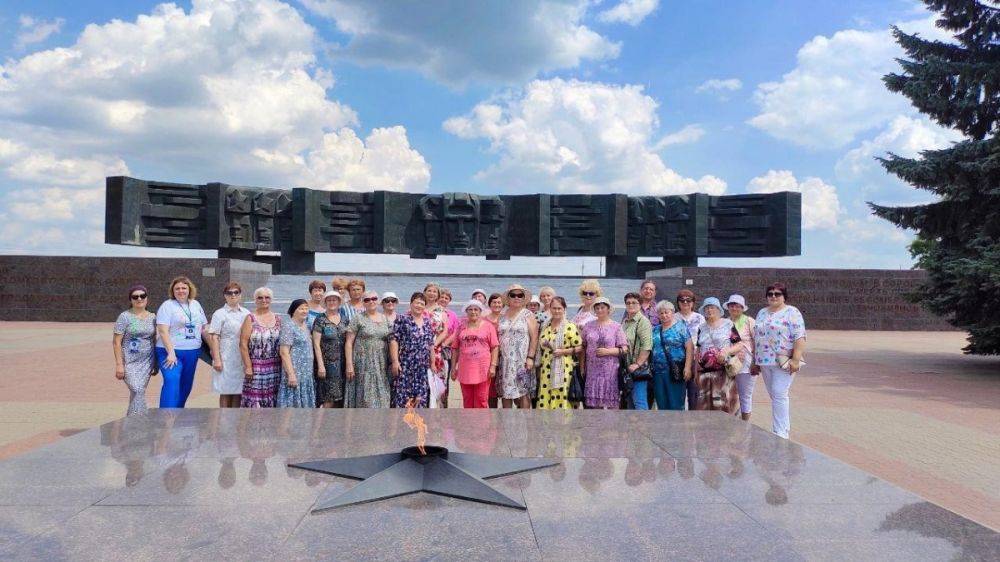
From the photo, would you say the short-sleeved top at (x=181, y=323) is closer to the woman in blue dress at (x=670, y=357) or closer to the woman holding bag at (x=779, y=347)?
the woman in blue dress at (x=670, y=357)

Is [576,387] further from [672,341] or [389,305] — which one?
[389,305]

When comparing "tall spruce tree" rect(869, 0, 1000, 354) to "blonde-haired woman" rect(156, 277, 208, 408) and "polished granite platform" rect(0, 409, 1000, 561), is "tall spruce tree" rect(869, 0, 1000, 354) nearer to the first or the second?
"polished granite platform" rect(0, 409, 1000, 561)

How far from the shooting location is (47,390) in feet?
27.5

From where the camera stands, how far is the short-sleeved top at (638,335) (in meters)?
5.62

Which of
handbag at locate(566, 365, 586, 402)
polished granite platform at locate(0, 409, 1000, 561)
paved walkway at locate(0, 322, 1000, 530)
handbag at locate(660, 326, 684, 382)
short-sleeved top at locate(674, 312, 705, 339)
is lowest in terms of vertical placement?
paved walkway at locate(0, 322, 1000, 530)

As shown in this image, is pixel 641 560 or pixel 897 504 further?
pixel 897 504

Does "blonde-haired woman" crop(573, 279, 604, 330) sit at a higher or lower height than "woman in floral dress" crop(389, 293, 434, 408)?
higher

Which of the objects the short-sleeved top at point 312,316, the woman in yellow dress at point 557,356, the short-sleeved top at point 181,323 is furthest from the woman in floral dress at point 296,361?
the woman in yellow dress at point 557,356

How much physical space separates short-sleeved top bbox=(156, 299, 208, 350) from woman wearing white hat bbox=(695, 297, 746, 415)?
4124 mm

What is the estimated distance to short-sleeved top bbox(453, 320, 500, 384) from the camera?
568cm

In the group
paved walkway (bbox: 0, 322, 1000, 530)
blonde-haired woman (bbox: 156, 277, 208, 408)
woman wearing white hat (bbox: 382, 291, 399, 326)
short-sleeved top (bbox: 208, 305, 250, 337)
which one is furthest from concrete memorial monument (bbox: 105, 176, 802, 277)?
short-sleeved top (bbox: 208, 305, 250, 337)

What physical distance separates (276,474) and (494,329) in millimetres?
2461

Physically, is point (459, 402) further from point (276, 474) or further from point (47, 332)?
Answer: point (47, 332)

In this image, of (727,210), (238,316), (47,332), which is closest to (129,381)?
(238,316)
